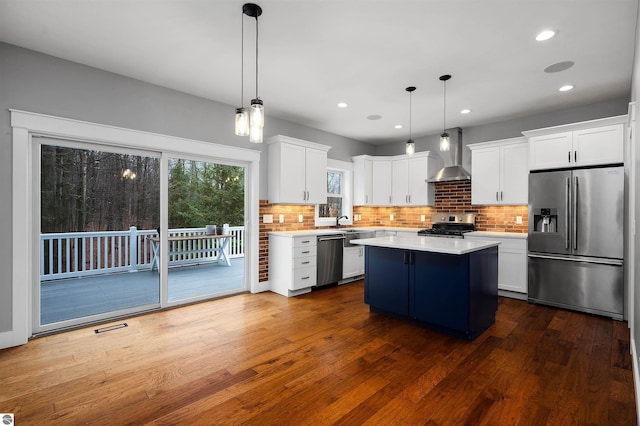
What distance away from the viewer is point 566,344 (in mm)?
2967

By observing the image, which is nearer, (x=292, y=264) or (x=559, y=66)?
(x=559, y=66)

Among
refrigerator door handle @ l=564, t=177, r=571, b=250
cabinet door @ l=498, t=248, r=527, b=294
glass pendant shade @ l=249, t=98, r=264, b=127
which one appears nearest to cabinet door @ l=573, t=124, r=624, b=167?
refrigerator door handle @ l=564, t=177, r=571, b=250

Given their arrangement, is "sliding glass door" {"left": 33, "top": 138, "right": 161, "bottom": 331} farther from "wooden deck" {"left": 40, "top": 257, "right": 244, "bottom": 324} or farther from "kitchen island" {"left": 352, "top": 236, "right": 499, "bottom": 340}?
"kitchen island" {"left": 352, "top": 236, "right": 499, "bottom": 340}

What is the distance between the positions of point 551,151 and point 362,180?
3023mm

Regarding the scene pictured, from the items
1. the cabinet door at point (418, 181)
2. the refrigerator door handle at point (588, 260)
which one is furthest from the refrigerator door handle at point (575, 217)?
the cabinet door at point (418, 181)

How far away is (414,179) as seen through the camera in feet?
19.6

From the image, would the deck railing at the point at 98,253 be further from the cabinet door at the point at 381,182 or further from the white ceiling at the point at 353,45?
the cabinet door at the point at 381,182

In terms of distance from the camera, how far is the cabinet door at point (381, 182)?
20.6ft

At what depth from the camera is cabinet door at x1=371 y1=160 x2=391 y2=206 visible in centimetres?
627

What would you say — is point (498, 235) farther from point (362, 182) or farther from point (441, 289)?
point (362, 182)

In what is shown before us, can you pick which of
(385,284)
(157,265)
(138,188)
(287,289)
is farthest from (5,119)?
(385,284)

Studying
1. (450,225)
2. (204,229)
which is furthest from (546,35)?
(204,229)

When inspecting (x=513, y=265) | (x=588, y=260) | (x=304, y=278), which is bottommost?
(x=304, y=278)

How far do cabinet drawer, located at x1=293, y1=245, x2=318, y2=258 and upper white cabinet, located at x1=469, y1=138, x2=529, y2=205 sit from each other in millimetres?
2710
